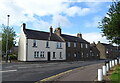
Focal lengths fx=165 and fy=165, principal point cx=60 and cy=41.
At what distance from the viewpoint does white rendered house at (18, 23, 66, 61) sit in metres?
36.2

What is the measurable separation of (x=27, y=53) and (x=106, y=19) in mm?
21427

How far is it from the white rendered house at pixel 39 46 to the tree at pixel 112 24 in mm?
20312

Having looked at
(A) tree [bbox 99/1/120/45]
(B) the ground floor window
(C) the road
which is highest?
(A) tree [bbox 99/1/120/45]

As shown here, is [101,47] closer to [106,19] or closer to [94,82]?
[106,19]

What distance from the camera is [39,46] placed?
38.4 metres

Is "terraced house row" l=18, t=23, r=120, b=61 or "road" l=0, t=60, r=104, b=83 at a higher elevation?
"terraced house row" l=18, t=23, r=120, b=61

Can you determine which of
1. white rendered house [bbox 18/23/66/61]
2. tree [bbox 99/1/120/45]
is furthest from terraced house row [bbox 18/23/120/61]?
tree [bbox 99/1/120/45]

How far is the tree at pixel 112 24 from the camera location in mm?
16831

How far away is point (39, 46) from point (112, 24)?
2374 centimetres

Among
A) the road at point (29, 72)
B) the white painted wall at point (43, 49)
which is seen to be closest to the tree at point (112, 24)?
the road at point (29, 72)

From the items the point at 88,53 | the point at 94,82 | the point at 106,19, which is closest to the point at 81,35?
the point at 88,53

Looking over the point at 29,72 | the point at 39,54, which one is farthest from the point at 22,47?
the point at 29,72

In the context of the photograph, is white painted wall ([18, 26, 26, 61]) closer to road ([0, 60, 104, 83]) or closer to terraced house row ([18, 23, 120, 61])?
terraced house row ([18, 23, 120, 61])

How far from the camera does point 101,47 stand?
77.0 metres
